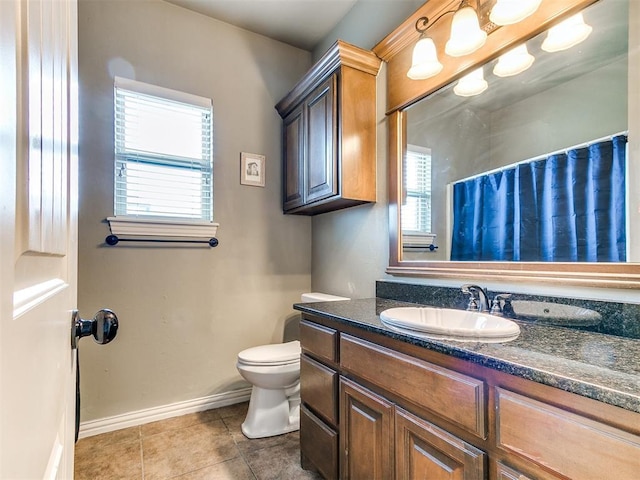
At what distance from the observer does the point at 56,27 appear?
46cm

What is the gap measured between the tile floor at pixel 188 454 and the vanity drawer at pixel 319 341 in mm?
663

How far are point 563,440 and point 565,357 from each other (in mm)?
206

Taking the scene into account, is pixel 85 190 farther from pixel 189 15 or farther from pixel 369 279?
pixel 369 279

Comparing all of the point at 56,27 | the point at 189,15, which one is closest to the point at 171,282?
the point at 189,15

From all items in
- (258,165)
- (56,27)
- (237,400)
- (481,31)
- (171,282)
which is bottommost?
(237,400)

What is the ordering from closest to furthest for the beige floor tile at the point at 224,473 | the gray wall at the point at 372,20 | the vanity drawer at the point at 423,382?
the vanity drawer at the point at 423,382 → the beige floor tile at the point at 224,473 → the gray wall at the point at 372,20

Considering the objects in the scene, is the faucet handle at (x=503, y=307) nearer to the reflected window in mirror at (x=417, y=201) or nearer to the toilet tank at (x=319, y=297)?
the reflected window in mirror at (x=417, y=201)

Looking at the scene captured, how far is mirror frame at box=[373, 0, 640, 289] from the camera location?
1.08m

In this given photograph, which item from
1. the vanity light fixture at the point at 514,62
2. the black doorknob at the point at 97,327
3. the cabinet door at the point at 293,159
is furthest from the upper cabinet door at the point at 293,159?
the black doorknob at the point at 97,327

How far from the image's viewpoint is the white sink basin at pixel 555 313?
108cm

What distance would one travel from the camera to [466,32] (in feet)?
4.46

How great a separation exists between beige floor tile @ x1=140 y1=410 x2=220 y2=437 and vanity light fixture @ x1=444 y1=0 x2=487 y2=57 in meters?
2.49

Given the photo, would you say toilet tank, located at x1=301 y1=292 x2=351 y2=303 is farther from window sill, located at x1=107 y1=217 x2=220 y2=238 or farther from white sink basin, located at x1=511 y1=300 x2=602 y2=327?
white sink basin, located at x1=511 y1=300 x2=602 y2=327

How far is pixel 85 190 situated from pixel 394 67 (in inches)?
76.7
